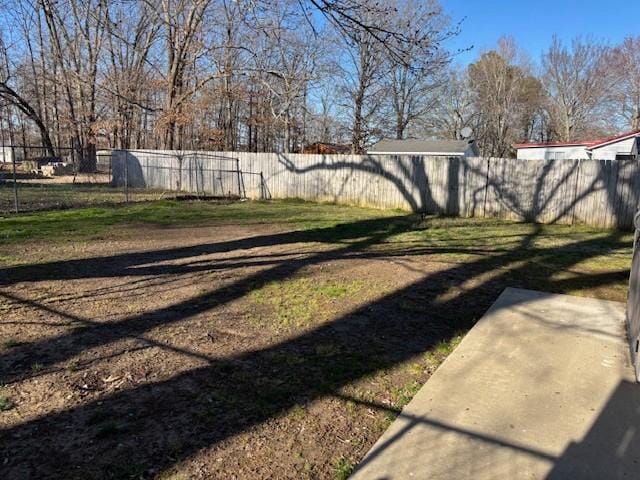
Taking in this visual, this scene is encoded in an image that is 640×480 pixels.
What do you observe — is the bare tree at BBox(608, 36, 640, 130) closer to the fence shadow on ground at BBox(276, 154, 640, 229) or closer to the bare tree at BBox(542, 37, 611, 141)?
the bare tree at BBox(542, 37, 611, 141)

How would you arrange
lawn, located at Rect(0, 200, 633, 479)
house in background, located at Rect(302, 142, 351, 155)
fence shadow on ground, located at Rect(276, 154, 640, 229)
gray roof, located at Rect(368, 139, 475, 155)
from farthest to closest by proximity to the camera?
house in background, located at Rect(302, 142, 351, 155) < gray roof, located at Rect(368, 139, 475, 155) < fence shadow on ground, located at Rect(276, 154, 640, 229) < lawn, located at Rect(0, 200, 633, 479)

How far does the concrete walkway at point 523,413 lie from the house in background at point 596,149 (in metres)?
14.4

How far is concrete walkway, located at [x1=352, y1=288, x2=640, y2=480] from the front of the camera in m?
2.26

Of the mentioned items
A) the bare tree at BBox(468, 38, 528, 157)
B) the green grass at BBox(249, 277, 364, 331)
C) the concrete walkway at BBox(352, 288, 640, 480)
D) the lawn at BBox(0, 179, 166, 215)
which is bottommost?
the concrete walkway at BBox(352, 288, 640, 480)

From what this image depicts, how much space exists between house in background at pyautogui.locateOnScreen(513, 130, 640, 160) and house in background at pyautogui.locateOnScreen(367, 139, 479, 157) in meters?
3.66

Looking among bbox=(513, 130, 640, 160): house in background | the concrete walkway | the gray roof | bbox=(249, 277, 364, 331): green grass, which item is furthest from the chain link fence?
bbox=(513, 130, 640, 160): house in background

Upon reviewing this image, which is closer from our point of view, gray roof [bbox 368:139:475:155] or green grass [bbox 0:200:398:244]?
green grass [bbox 0:200:398:244]

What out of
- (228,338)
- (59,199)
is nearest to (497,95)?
(59,199)

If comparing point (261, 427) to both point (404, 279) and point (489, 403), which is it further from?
point (404, 279)

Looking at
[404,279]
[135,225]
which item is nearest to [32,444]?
[404,279]

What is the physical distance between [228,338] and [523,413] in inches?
83.9

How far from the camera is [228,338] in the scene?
380cm

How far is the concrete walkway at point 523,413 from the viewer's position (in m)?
2.26

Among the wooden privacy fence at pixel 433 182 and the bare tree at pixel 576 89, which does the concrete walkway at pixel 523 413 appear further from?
the bare tree at pixel 576 89
